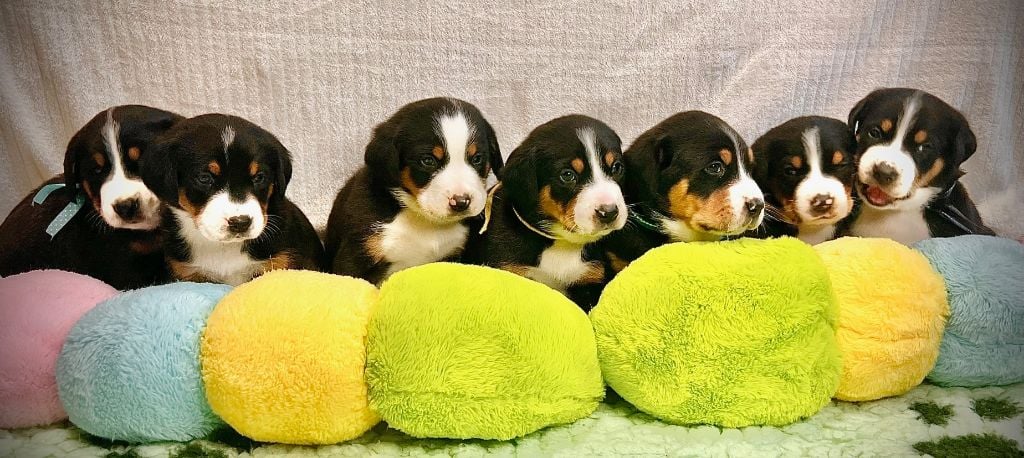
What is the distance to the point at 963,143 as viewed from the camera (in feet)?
7.49

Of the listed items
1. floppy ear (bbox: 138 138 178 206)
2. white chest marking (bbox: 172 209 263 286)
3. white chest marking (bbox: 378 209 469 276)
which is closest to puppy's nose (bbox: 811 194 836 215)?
white chest marking (bbox: 378 209 469 276)

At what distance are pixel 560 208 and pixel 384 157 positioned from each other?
54cm

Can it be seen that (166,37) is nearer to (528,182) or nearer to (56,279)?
(56,279)

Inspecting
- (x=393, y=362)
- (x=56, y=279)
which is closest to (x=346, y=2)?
(x=56, y=279)

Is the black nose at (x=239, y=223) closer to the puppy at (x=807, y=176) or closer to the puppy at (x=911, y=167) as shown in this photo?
the puppy at (x=807, y=176)

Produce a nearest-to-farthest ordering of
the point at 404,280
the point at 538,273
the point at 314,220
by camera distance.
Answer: the point at 404,280 → the point at 538,273 → the point at 314,220

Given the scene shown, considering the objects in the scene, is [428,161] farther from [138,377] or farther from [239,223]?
[138,377]

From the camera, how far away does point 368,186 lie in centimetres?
→ 236

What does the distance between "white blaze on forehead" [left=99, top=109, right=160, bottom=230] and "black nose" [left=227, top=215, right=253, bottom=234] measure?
34cm

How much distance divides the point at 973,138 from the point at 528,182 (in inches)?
54.5

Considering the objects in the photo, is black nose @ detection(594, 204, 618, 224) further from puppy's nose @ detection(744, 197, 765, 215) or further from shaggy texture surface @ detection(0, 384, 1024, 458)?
shaggy texture surface @ detection(0, 384, 1024, 458)

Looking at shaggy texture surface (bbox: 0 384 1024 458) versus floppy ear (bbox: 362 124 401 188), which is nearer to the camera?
shaggy texture surface (bbox: 0 384 1024 458)

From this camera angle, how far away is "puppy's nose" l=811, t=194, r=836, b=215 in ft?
7.06

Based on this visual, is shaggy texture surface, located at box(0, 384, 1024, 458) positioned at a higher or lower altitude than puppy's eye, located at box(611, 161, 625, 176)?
lower
